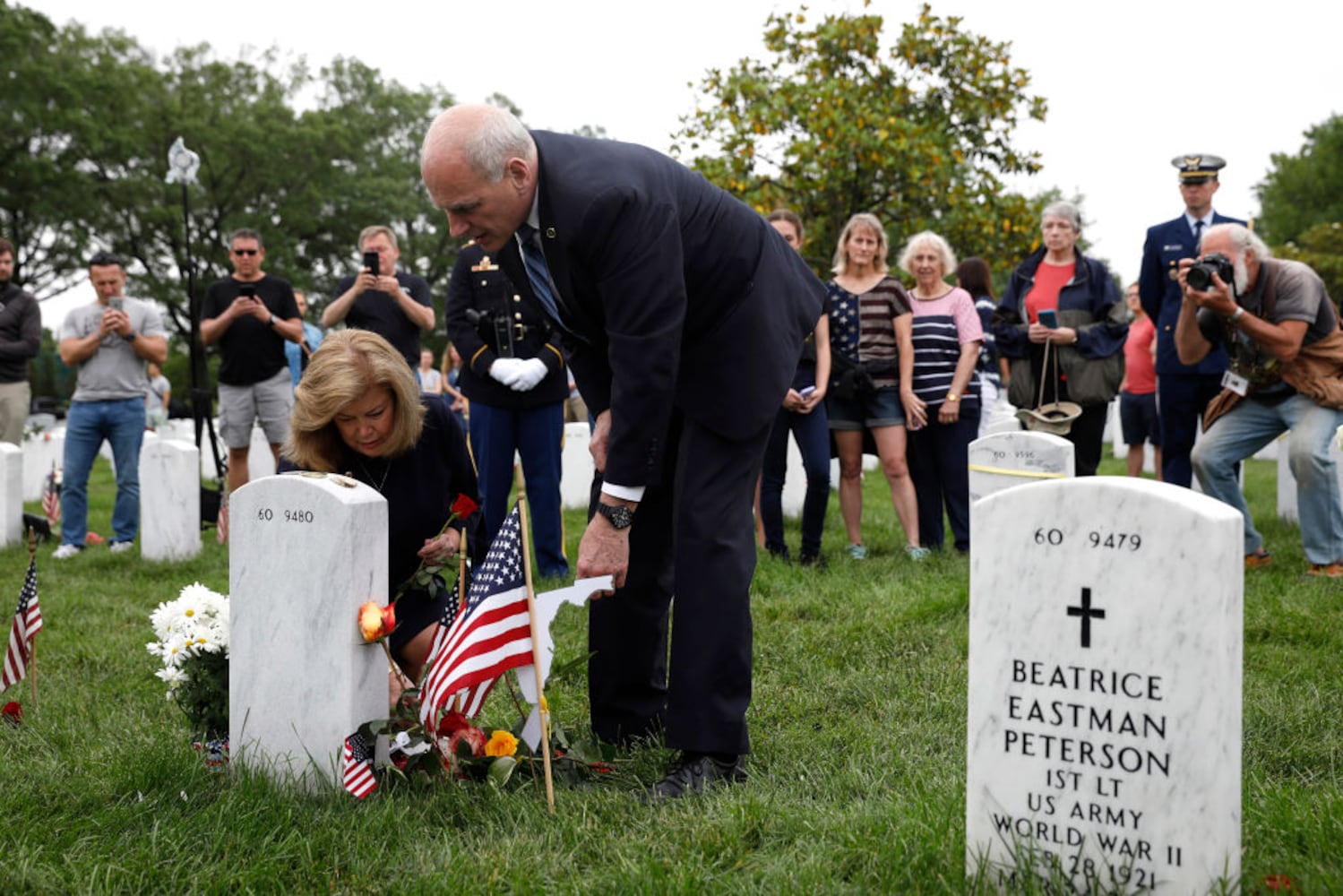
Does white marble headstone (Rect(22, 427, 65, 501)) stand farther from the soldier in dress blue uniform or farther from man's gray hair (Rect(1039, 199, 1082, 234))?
man's gray hair (Rect(1039, 199, 1082, 234))

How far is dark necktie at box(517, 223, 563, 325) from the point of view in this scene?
135 inches

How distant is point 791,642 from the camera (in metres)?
5.30

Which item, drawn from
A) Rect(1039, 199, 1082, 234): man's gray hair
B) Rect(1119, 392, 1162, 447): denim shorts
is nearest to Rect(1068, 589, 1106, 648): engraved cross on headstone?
Rect(1039, 199, 1082, 234): man's gray hair

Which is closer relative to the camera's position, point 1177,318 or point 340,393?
point 340,393

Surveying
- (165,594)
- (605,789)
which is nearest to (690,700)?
(605,789)

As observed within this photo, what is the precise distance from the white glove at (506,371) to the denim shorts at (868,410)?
2.21 meters

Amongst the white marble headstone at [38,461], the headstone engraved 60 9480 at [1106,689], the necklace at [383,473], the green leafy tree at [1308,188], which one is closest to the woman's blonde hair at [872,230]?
the necklace at [383,473]

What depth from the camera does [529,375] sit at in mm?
6891

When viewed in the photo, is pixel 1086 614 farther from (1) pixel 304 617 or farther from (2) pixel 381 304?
→ (2) pixel 381 304

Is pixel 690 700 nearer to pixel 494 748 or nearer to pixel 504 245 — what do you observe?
pixel 494 748

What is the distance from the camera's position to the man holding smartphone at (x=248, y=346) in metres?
9.00

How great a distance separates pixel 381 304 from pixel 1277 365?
18.6ft

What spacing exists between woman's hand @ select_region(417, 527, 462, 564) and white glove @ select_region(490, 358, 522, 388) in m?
A: 2.72

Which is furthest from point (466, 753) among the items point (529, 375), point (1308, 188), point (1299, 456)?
point (1308, 188)
